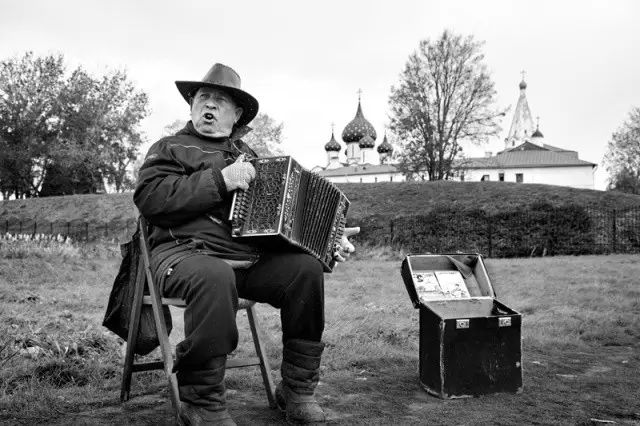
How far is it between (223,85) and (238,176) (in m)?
0.70

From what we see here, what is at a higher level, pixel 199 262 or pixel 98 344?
pixel 199 262

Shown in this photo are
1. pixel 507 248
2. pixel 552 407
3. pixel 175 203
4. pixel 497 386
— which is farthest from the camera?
pixel 507 248

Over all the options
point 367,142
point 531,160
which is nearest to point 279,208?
point 531,160

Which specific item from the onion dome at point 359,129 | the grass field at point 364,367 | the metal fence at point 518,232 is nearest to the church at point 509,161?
the onion dome at point 359,129

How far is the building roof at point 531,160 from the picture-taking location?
6790 centimetres

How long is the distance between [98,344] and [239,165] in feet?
7.21

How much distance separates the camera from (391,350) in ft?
15.3

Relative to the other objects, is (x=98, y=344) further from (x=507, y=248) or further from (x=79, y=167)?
(x=79, y=167)

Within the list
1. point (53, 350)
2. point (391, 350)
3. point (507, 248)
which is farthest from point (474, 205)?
point (53, 350)

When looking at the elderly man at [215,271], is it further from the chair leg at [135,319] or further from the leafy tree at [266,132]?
the leafy tree at [266,132]

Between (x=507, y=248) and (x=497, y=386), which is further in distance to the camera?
(x=507, y=248)

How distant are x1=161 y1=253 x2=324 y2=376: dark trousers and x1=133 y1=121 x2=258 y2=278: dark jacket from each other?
0.13 meters

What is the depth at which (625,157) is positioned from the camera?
168ft

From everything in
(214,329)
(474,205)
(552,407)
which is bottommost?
(552,407)
